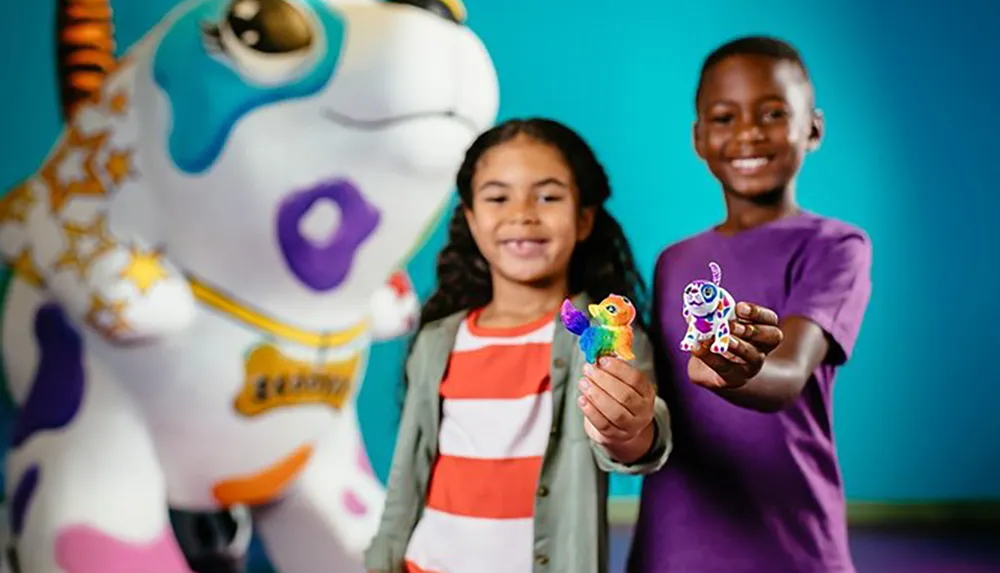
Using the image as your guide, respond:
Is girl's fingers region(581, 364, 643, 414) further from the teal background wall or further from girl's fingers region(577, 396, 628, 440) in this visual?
the teal background wall

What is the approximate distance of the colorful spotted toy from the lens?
660 millimetres

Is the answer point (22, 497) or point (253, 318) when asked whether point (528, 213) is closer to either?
point (253, 318)

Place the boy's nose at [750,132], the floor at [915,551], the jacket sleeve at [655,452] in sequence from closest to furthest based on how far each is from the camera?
the jacket sleeve at [655,452], the boy's nose at [750,132], the floor at [915,551]

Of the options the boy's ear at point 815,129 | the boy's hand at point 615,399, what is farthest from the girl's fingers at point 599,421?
the boy's ear at point 815,129

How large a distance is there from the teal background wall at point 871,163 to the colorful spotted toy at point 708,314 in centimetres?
115

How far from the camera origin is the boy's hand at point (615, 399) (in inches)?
28.5

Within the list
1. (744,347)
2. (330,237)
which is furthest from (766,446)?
(330,237)

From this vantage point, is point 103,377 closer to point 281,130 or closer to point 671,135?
point 281,130

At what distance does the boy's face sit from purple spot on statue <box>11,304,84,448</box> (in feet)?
3.06

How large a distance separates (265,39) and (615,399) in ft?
2.91

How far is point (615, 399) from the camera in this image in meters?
0.72

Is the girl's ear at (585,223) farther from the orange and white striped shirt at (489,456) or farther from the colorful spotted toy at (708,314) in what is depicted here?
the colorful spotted toy at (708,314)

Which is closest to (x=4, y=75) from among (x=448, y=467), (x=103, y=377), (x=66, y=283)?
(x=66, y=283)

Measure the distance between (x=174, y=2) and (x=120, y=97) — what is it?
26cm
